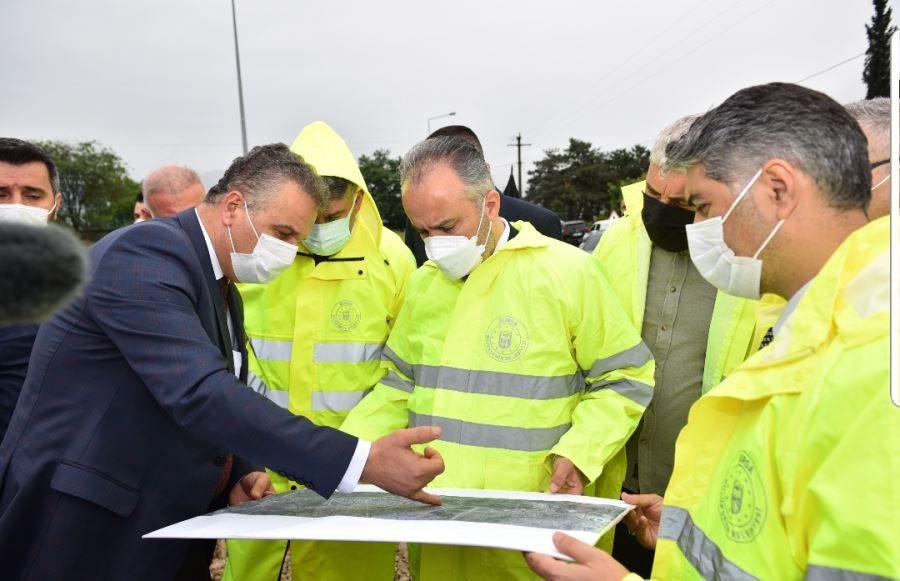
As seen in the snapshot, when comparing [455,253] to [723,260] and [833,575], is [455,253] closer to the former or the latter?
[723,260]

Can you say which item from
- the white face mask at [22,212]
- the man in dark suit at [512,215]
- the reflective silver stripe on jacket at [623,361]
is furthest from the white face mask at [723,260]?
the man in dark suit at [512,215]

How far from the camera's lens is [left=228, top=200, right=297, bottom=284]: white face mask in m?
2.59

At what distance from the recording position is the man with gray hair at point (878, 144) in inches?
89.8

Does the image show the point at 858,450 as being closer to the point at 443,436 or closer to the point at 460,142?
the point at 443,436

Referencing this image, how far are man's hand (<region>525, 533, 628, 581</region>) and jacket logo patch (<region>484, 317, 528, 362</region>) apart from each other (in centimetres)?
107

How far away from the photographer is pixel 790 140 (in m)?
1.49

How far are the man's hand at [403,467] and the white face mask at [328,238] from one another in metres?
1.49

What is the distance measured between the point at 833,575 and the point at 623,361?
60.8 inches

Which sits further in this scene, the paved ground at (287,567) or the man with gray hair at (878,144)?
the paved ground at (287,567)

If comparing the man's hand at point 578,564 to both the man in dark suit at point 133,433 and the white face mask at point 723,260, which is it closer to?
the man in dark suit at point 133,433

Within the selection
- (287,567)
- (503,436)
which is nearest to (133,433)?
(503,436)

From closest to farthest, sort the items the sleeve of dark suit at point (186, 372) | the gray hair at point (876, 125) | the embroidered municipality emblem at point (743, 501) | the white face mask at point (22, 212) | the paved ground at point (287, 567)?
the embroidered municipality emblem at point (743, 501) → the sleeve of dark suit at point (186, 372) → the gray hair at point (876, 125) → the white face mask at point (22, 212) → the paved ground at point (287, 567)

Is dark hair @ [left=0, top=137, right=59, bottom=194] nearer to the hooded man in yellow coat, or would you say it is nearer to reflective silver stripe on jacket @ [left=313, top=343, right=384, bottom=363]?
the hooded man in yellow coat

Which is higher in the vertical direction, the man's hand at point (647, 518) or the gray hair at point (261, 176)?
the gray hair at point (261, 176)
